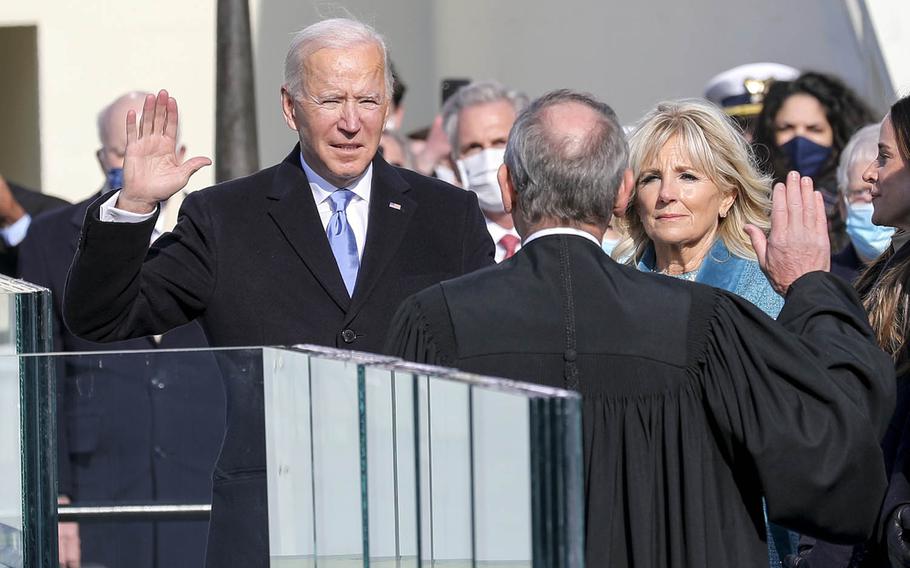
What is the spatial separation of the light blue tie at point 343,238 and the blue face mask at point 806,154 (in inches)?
124

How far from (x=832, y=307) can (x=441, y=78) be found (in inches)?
321

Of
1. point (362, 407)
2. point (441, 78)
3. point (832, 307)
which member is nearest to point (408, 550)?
point (362, 407)

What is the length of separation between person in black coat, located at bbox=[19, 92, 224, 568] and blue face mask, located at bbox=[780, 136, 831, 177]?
404cm

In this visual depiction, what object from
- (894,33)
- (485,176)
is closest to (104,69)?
(485,176)

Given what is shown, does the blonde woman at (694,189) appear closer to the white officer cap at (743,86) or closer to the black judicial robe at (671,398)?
the black judicial robe at (671,398)

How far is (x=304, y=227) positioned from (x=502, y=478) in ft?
5.24

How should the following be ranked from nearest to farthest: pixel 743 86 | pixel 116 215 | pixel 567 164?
pixel 567 164
pixel 116 215
pixel 743 86

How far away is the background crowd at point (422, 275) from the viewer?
9.64ft

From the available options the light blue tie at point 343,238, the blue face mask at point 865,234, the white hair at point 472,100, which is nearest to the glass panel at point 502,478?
the light blue tie at point 343,238

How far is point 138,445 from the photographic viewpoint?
Answer: 3107mm

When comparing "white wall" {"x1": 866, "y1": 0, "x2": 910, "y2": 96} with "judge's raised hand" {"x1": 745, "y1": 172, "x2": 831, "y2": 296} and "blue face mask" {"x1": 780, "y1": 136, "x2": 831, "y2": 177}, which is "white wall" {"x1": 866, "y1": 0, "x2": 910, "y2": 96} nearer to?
"blue face mask" {"x1": 780, "y1": 136, "x2": 831, "y2": 177}

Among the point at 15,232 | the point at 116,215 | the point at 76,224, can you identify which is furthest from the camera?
A: the point at 15,232

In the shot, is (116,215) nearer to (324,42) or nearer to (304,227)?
(304,227)

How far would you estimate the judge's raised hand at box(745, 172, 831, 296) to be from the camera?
327 centimetres
